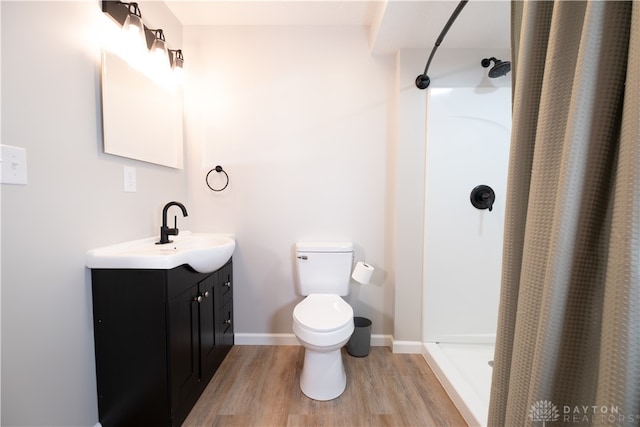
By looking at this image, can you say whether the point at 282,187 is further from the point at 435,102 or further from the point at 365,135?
the point at 435,102

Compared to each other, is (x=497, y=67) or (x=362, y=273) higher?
(x=497, y=67)

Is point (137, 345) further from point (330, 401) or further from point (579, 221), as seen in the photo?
point (579, 221)

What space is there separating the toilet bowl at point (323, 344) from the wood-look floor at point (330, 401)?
0.06 m

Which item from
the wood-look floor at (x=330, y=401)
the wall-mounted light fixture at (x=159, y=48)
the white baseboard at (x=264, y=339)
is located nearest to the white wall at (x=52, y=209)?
the wall-mounted light fixture at (x=159, y=48)

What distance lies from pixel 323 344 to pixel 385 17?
73.5 inches

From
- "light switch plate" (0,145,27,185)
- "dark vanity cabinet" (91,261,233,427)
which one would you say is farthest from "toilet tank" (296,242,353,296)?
"light switch plate" (0,145,27,185)

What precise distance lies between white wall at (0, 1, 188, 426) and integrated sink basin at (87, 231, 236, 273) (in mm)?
68

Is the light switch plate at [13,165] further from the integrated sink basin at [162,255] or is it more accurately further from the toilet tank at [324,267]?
the toilet tank at [324,267]

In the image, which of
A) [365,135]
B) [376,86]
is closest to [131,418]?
[365,135]

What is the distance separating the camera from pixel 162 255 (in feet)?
3.61

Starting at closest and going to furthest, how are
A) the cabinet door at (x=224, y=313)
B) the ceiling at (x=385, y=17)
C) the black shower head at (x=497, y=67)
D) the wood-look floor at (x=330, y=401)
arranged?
1. the wood-look floor at (x=330, y=401)
2. the ceiling at (x=385, y=17)
3. the black shower head at (x=497, y=67)
4. the cabinet door at (x=224, y=313)

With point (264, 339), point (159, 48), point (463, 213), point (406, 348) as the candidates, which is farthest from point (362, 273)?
point (159, 48)

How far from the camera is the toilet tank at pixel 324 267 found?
5.69 ft

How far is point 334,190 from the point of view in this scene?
1.86 m
